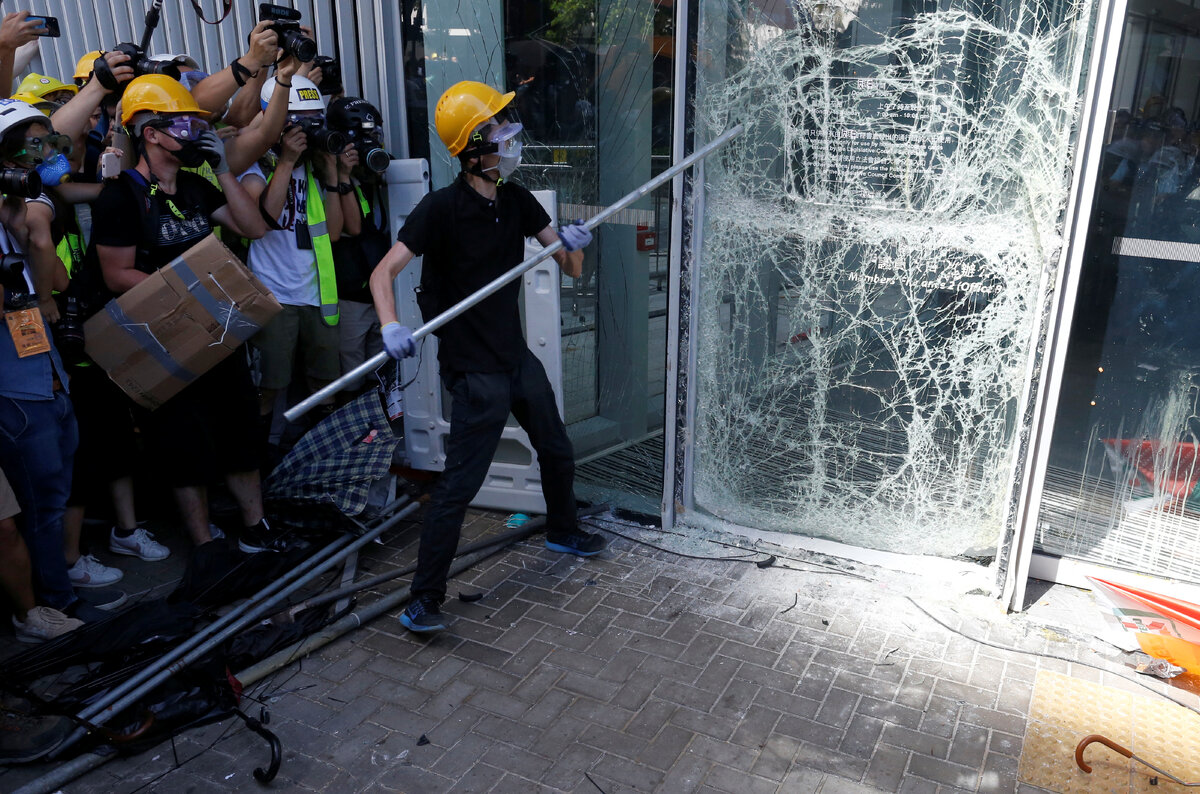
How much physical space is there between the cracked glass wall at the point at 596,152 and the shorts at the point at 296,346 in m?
1.05

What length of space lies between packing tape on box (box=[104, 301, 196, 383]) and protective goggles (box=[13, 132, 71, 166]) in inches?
25.5

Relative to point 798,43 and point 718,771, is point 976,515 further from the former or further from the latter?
point 798,43

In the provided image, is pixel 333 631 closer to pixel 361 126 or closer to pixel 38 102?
pixel 361 126

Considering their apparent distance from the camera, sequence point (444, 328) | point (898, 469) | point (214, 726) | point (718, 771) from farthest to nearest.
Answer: point (898, 469), point (444, 328), point (214, 726), point (718, 771)


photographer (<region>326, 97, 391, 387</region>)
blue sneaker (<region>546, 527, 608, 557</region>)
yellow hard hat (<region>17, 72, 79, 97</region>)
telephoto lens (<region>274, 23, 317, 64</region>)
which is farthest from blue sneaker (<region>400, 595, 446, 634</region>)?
yellow hard hat (<region>17, 72, 79, 97</region>)

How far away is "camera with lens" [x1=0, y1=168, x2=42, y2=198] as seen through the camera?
317cm

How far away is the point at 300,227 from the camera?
14.5 feet

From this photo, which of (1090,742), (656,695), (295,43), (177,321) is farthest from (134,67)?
(1090,742)

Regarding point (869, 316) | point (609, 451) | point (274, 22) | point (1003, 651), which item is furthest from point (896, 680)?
point (274, 22)

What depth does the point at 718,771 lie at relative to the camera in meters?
2.87

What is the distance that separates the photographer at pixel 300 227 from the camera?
14.1 feet

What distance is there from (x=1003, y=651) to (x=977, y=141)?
2013 mm

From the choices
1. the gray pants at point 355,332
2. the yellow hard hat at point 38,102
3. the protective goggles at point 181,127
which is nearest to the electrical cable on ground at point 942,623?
the gray pants at point 355,332

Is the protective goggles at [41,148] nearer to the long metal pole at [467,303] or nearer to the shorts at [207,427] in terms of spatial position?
the shorts at [207,427]
